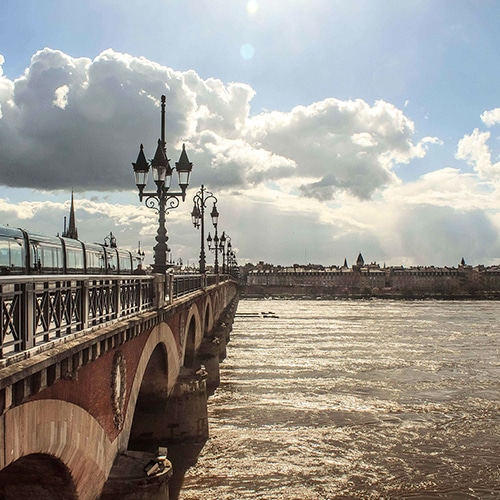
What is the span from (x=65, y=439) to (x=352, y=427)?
15.2 m

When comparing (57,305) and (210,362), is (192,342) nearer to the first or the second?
(210,362)

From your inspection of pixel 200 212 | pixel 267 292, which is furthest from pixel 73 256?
pixel 267 292

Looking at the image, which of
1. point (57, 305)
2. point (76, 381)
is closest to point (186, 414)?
point (76, 381)

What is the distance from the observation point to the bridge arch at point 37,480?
7.45 metres

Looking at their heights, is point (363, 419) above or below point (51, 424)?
below

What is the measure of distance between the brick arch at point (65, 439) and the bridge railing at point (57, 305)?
695mm

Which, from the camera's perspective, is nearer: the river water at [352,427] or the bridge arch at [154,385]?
the river water at [352,427]

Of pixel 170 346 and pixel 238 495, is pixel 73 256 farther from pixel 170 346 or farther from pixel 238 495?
pixel 238 495

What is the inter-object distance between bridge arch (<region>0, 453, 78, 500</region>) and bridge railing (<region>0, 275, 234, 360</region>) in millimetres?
1686

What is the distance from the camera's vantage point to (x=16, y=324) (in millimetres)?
5762

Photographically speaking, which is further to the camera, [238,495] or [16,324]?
[238,495]

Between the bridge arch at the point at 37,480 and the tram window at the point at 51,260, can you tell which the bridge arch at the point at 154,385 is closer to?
the tram window at the point at 51,260

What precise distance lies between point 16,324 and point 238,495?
10.5m

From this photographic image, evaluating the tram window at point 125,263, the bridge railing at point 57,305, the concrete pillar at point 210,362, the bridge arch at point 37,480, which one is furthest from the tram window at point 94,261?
the bridge arch at point 37,480
